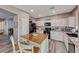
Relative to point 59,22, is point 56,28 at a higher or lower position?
lower

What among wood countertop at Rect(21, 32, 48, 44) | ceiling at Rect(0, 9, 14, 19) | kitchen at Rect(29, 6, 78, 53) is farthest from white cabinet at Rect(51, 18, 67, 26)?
ceiling at Rect(0, 9, 14, 19)

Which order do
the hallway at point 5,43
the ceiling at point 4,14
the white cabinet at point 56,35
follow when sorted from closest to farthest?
the ceiling at point 4,14, the hallway at point 5,43, the white cabinet at point 56,35

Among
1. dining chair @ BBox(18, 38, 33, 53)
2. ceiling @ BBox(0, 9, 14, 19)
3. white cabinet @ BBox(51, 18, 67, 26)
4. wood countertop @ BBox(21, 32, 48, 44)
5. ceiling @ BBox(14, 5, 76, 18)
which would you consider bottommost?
dining chair @ BBox(18, 38, 33, 53)

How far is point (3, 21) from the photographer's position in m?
1.55

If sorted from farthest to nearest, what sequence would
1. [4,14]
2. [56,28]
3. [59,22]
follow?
[56,28], [59,22], [4,14]

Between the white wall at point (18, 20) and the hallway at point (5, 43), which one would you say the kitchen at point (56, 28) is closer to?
the white wall at point (18, 20)

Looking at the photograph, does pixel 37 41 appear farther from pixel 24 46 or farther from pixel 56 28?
pixel 56 28

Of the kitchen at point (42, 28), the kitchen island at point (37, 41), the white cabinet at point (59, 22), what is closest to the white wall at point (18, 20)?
the kitchen at point (42, 28)

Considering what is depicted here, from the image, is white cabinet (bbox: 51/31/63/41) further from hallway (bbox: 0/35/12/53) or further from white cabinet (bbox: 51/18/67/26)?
hallway (bbox: 0/35/12/53)

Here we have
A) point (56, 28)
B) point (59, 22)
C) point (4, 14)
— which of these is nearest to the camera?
point (4, 14)

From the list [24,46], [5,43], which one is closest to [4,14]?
[5,43]

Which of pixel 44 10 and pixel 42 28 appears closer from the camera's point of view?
pixel 44 10

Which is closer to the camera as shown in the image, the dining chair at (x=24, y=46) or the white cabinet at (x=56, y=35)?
the dining chair at (x=24, y=46)

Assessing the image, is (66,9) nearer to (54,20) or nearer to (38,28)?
(54,20)
